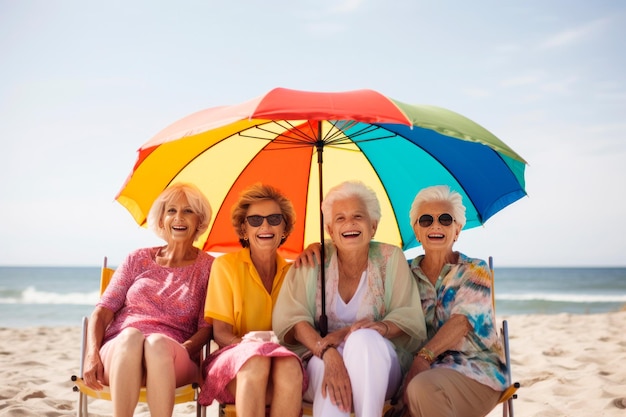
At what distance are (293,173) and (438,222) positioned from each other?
1316 mm

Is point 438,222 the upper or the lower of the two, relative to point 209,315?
upper

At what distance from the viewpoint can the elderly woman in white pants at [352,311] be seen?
3.13 meters

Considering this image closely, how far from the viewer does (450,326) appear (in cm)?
347

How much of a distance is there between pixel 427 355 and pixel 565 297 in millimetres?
27794

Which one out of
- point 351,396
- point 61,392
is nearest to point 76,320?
point 61,392

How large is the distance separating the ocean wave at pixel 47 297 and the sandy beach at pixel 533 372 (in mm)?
16454

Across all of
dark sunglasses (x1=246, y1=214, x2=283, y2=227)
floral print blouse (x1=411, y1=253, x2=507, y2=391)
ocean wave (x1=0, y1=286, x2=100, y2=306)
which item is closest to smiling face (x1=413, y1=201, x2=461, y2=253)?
floral print blouse (x1=411, y1=253, x2=507, y2=391)

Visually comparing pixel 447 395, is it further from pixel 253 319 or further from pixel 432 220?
pixel 253 319

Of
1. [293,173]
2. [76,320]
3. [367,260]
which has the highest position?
[293,173]

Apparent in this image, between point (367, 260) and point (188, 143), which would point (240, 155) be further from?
point (367, 260)

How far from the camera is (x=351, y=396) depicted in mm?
3123

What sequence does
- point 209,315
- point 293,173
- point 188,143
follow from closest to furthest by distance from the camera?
point 209,315 < point 188,143 < point 293,173

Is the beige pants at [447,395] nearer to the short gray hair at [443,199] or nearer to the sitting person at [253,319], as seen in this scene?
the sitting person at [253,319]

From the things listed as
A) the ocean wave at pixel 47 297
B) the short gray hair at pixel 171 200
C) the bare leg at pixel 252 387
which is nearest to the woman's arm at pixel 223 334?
the bare leg at pixel 252 387
